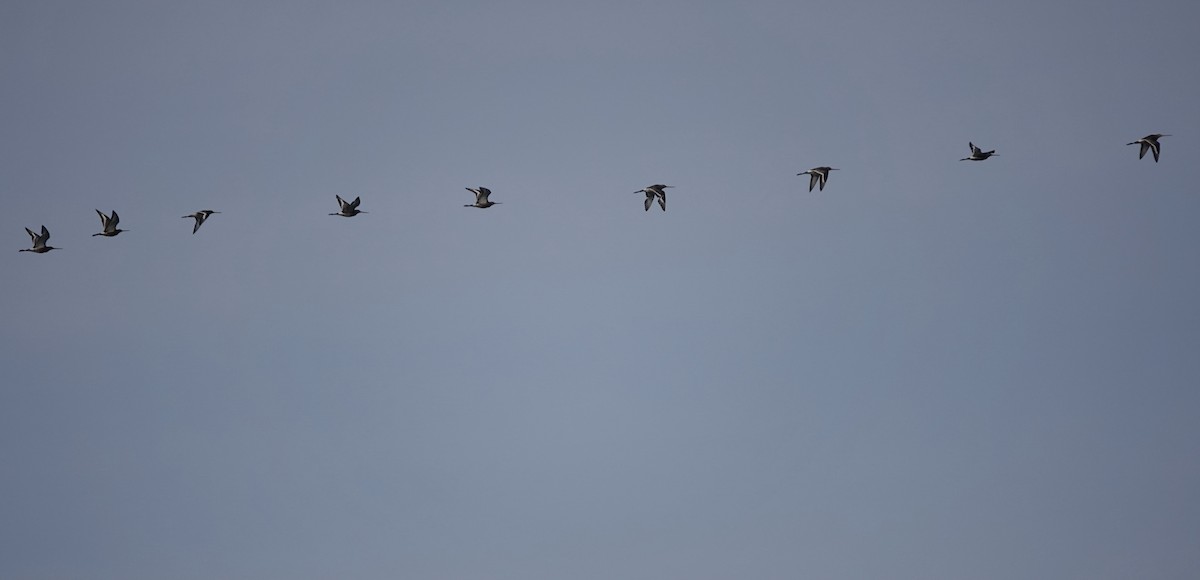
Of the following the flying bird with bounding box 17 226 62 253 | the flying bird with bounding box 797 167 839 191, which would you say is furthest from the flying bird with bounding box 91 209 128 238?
the flying bird with bounding box 797 167 839 191

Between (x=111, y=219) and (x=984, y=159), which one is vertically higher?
(x=984, y=159)

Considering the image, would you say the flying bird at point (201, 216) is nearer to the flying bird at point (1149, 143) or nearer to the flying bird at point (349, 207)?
the flying bird at point (349, 207)

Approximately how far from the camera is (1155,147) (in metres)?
103

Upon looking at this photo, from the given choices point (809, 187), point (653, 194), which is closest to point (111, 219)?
point (653, 194)

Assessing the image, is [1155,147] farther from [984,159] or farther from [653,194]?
[653,194]

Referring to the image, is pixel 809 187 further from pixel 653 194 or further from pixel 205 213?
pixel 205 213

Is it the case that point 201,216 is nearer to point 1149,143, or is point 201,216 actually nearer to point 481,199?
point 481,199

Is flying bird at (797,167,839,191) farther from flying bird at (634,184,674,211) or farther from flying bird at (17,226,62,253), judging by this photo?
flying bird at (17,226,62,253)

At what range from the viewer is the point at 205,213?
100312 mm

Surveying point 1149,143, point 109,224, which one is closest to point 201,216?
point 109,224

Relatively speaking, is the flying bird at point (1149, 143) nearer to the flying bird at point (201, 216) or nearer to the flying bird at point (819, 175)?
the flying bird at point (819, 175)

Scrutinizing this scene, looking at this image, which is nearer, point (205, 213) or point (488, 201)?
point (205, 213)

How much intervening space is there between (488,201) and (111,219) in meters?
25.8

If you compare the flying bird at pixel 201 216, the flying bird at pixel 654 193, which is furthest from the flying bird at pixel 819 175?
the flying bird at pixel 201 216
